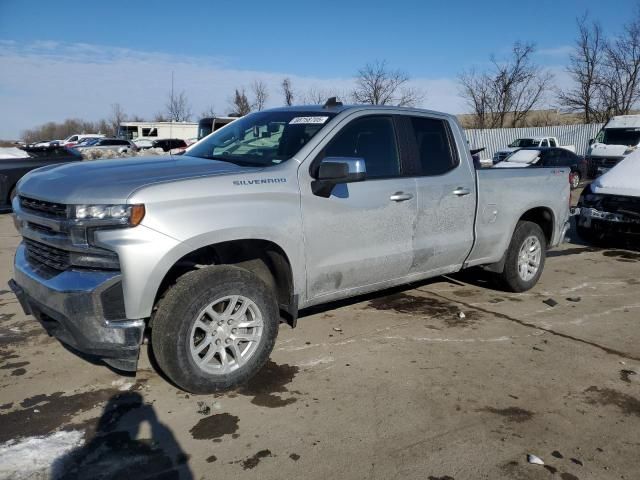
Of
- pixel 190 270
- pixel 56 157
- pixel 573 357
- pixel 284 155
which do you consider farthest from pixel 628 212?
pixel 56 157

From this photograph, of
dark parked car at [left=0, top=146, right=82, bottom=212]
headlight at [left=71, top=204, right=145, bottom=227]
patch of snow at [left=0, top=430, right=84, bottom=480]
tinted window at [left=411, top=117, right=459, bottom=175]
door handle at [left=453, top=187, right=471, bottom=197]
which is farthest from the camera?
dark parked car at [left=0, top=146, right=82, bottom=212]

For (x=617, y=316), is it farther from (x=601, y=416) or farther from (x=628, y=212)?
(x=628, y=212)

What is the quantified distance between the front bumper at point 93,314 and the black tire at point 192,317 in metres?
0.17

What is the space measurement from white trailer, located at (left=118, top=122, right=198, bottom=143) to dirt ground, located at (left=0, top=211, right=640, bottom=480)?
39113 mm

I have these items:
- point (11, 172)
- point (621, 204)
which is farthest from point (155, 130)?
point (621, 204)

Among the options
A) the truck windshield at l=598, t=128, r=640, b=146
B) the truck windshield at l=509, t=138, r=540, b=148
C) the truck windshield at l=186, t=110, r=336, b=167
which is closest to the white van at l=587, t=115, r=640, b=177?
the truck windshield at l=598, t=128, r=640, b=146

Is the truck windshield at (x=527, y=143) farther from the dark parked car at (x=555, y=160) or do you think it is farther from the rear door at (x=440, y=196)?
the rear door at (x=440, y=196)

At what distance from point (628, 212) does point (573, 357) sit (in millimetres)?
4828

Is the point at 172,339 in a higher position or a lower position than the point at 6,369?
higher

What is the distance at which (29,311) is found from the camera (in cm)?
356

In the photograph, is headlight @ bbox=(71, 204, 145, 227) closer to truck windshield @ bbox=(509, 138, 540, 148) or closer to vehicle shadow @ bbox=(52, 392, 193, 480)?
vehicle shadow @ bbox=(52, 392, 193, 480)

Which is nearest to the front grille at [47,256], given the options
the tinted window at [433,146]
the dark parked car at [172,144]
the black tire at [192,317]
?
Result: the black tire at [192,317]

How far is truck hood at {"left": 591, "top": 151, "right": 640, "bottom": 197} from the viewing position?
324 inches

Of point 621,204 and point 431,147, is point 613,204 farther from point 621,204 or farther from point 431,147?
point 431,147
